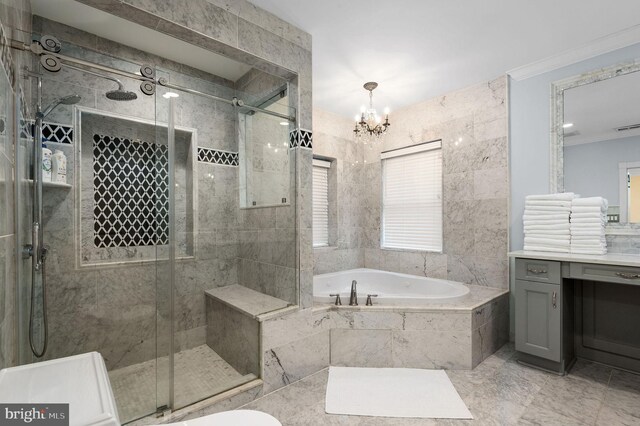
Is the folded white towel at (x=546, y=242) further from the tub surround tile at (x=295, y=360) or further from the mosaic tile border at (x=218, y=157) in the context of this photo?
the mosaic tile border at (x=218, y=157)

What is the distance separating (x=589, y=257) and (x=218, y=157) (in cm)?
291

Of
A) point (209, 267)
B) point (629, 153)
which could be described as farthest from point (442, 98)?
point (209, 267)

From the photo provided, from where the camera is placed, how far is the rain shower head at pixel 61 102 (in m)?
1.95

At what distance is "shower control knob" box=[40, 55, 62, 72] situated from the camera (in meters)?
1.50

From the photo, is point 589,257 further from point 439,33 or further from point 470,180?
point 439,33

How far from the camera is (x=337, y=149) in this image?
3.95 metres

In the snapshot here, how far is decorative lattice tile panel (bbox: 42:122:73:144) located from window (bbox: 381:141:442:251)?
3.20 metres

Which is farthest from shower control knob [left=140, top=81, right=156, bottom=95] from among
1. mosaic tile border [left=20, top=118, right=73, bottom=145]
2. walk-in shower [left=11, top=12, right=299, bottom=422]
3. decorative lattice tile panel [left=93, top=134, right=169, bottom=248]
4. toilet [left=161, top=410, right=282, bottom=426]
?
toilet [left=161, top=410, right=282, bottom=426]

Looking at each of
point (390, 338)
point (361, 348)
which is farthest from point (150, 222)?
point (390, 338)

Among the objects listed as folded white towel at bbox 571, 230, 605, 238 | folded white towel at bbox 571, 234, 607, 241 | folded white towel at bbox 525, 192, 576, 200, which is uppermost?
folded white towel at bbox 525, 192, 576, 200

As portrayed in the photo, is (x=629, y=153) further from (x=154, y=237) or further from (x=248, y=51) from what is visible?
(x=154, y=237)

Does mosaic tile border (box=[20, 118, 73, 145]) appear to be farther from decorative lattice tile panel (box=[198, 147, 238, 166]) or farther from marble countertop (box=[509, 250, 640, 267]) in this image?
marble countertop (box=[509, 250, 640, 267])

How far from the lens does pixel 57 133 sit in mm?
2055

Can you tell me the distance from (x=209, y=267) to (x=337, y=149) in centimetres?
225
